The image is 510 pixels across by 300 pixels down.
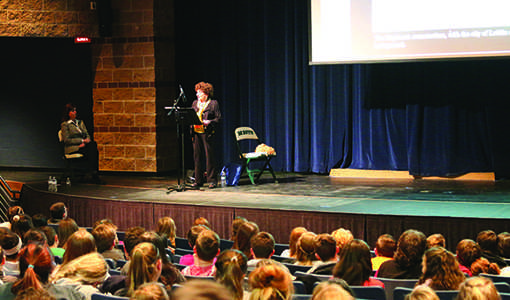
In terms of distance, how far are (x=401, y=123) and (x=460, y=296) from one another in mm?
7300

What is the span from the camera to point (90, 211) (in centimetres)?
776

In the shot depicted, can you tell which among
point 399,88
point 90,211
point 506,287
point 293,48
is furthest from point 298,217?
point 293,48

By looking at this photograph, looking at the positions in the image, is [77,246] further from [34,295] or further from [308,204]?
[308,204]

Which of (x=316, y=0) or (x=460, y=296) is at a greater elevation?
(x=316, y=0)

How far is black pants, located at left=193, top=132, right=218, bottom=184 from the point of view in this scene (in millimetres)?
8453

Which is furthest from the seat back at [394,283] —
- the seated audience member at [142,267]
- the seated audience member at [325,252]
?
the seated audience member at [142,267]

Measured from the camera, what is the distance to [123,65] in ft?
34.4

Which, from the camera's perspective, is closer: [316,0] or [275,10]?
[316,0]

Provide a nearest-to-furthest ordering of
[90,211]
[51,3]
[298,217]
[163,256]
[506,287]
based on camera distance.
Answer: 1. [506,287]
2. [163,256]
3. [298,217]
4. [90,211]
5. [51,3]

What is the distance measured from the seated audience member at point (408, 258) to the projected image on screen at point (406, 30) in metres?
4.90

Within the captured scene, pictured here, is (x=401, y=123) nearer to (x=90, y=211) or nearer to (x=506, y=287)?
(x=90, y=211)

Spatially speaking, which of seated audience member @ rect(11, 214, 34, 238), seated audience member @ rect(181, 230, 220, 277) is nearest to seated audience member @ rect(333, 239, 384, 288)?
seated audience member @ rect(181, 230, 220, 277)

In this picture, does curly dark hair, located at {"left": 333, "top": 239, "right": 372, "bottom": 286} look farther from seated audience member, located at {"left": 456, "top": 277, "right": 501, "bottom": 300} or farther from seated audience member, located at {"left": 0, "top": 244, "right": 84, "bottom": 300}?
seated audience member, located at {"left": 0, "top": 244, "right": 84, "bottom": 300}

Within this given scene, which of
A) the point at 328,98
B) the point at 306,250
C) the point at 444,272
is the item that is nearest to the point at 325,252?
the point at 306,250
